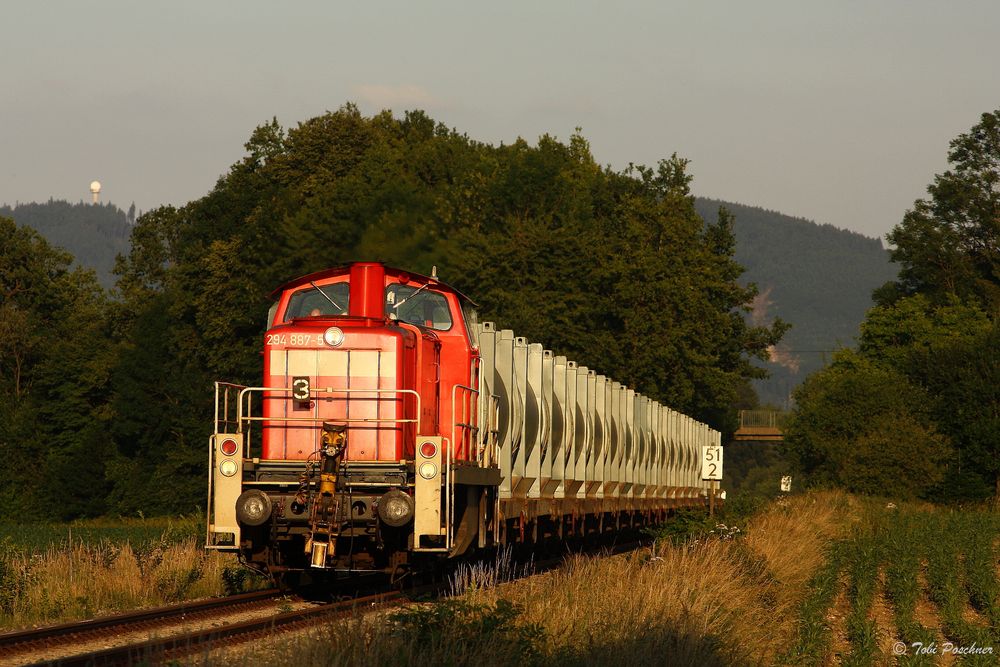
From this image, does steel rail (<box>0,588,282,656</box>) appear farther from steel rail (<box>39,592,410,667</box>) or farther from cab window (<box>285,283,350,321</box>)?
cab window (<box>285,283,350,321</box>)

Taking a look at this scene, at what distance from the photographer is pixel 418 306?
16484mm

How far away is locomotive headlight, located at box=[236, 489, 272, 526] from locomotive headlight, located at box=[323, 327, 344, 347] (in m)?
2.02

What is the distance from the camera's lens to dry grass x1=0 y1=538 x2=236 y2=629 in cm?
1509

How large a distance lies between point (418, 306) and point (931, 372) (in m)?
51.7

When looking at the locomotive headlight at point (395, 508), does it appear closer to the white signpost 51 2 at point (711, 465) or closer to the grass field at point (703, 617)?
the grass field at point (703, 617)

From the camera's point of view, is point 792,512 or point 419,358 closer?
point 419,358

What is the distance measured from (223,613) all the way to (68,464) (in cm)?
5993

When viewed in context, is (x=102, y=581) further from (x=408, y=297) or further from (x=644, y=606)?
(x=644, y=606)

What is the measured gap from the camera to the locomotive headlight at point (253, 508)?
14109mm

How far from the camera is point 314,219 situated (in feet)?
179

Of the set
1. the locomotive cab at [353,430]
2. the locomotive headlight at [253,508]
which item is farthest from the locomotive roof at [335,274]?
the locomotive headlight at [253,508]

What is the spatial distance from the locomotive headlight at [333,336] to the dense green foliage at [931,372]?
41837 mm

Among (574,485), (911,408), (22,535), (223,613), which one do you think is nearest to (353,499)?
(223,613)

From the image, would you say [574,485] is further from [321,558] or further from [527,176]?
[527,176]
